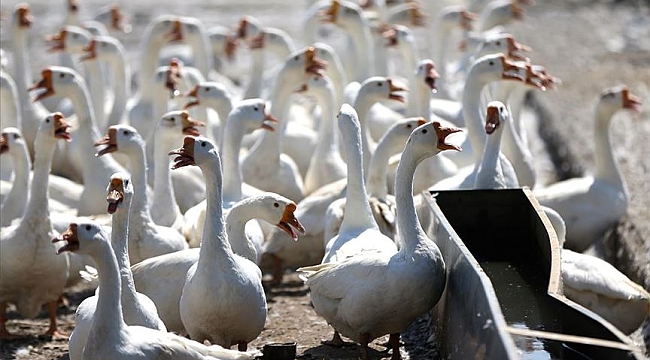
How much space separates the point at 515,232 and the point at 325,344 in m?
1.39

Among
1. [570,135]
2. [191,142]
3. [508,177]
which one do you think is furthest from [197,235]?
[570,135]

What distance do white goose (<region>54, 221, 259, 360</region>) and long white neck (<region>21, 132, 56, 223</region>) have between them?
2.43 m

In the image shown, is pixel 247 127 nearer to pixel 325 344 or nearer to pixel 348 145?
pixel 348 145

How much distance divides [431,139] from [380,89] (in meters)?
2.62

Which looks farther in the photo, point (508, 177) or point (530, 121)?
point (530, 121)

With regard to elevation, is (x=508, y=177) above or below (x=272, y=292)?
above

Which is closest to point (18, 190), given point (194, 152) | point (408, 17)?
point (194, 152)

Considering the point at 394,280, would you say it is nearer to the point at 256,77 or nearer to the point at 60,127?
the point at 60,127

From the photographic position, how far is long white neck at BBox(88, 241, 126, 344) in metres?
6.14

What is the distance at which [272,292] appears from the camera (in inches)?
385

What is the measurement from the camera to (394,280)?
7.25 m

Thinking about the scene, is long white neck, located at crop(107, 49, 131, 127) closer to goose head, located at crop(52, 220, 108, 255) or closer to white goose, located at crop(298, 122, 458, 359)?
white goose, located at crop(298, 122, 458, 359)

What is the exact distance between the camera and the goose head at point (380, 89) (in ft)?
33.3

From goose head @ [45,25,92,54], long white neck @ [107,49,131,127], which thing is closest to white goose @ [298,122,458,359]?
long white neck @ [107,49,131,127]
